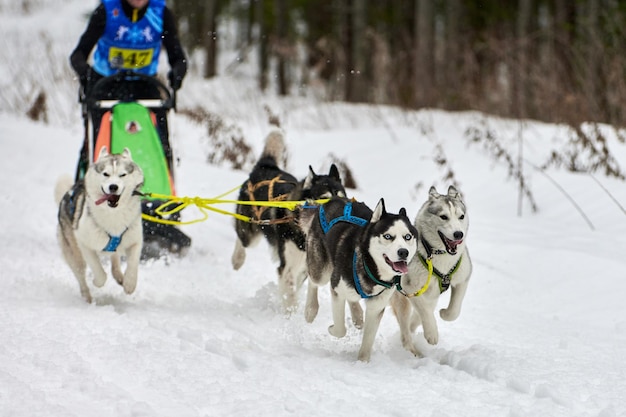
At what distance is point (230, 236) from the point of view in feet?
20.0

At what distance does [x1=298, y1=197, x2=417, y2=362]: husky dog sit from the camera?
122 inches

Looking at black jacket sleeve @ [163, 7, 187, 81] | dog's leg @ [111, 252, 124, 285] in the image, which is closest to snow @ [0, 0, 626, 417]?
dog's leg @ [111, 252, 124, 285]

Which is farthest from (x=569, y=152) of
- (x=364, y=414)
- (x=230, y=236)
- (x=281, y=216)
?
(x=364, y=414)

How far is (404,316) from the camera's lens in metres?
3.66

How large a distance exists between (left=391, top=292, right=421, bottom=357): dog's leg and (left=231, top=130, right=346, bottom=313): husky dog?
686 millimetres

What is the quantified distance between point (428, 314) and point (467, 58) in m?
6.29

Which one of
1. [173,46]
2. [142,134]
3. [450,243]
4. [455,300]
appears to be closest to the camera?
[450,243]

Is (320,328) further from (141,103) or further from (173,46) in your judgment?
(173,46)

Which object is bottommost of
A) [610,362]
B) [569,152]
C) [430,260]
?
[610,362]

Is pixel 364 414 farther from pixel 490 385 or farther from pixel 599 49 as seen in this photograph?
pixel 599 49

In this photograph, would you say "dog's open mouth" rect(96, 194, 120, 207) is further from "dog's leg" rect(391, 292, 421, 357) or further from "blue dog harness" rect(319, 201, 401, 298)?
"dog's leg" rect(391, 292, 421, 357)

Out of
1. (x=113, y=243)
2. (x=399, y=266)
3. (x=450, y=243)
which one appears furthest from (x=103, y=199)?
(x=450, y=243)

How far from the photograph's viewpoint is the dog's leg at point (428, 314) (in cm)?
343

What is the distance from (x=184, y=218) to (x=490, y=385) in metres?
3.98
